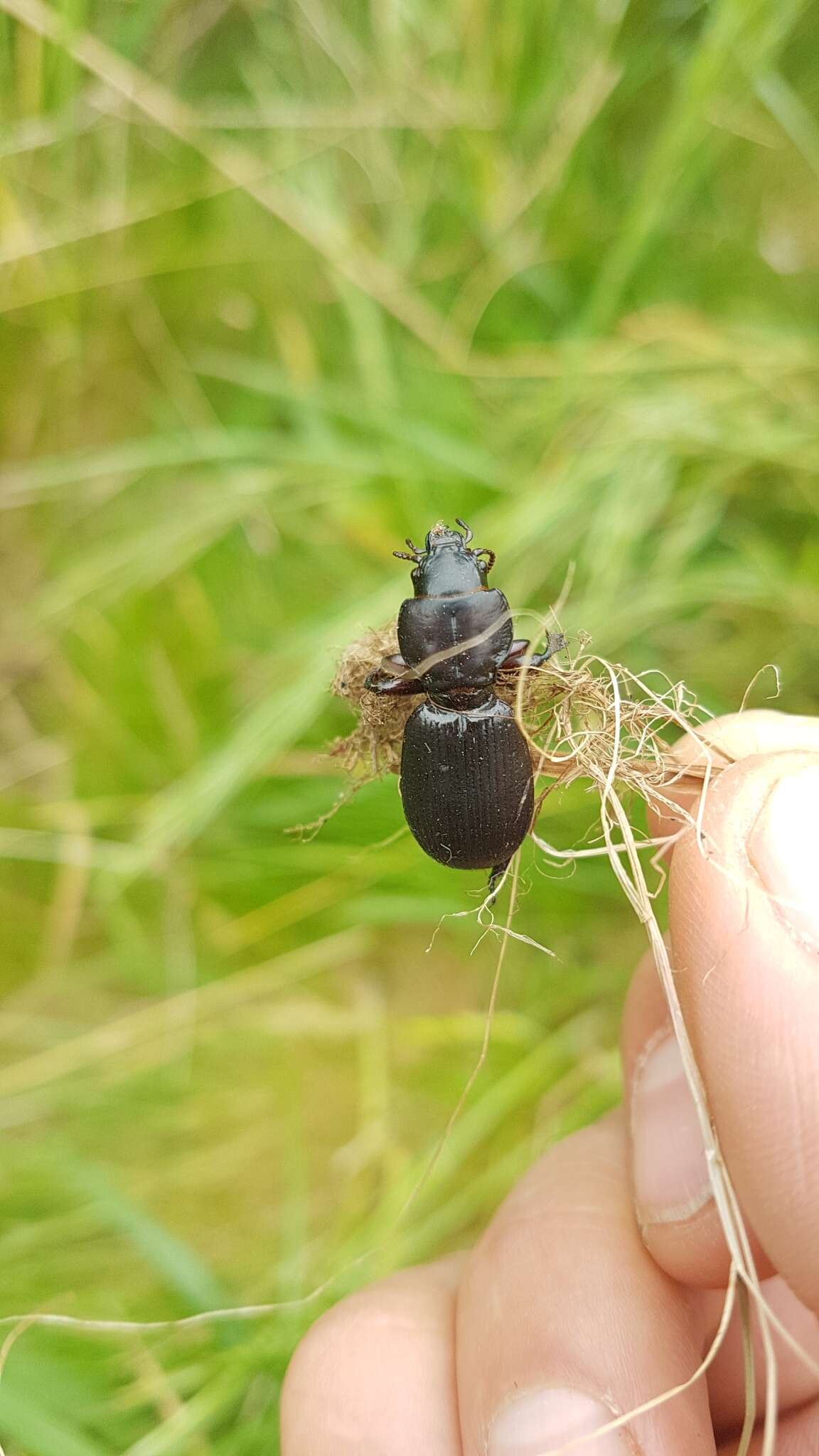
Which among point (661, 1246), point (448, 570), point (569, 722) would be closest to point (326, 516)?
point (448, 570)

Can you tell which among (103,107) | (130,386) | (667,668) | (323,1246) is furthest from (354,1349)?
(103,107)

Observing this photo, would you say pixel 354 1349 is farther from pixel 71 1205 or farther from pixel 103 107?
pixel 103 107

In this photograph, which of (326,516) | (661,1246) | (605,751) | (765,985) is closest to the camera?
(765,985)

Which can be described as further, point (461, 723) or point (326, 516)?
point (326, 516)

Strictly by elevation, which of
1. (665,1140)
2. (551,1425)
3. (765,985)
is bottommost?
(551,1425)

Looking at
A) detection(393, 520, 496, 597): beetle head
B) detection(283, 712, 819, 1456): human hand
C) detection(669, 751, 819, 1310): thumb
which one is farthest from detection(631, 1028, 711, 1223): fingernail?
detection(393, 520, 496, 597): beetle head

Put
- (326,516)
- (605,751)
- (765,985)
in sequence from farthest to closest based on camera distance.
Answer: (326,516) < (605,751) < (765,985)

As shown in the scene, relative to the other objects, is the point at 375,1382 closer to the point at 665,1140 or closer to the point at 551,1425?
the point at 551,1425
